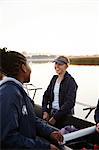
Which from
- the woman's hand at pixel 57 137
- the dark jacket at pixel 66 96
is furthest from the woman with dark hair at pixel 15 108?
the dark jacket at pixel 66 96

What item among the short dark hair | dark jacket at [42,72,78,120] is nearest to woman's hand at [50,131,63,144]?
the short dark hair

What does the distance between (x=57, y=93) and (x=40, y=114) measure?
1.26 ft

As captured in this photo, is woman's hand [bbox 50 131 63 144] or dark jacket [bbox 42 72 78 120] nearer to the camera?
woman's hand [bbox 50 131 63 144]

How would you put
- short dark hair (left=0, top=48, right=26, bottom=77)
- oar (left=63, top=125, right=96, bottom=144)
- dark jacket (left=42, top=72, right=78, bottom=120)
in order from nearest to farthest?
short dark hair (left=0, top=48, right=26, bottom=77), oar (left=63, top=125, right=96, bottom=144), dark jacket (left=42, top=72, right=78, bottom=120)

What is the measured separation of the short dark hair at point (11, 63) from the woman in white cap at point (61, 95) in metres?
1.30

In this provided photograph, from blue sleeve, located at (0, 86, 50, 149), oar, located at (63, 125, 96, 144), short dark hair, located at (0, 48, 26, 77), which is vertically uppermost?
short dark hair, located at (0, 48, 26, 77)

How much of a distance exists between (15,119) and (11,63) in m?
0.34

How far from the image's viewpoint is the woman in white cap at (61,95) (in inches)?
105

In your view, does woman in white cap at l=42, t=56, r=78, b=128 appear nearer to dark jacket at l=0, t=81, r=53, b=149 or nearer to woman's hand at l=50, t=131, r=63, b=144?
woman's hand at l=50, t=131, r=63, b=144

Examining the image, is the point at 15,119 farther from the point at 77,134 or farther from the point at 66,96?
the point at 66,96

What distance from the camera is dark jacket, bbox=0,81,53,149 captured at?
1213mm

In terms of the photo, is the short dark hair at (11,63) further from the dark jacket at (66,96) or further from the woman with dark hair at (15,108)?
the dark jacket at (66,96)

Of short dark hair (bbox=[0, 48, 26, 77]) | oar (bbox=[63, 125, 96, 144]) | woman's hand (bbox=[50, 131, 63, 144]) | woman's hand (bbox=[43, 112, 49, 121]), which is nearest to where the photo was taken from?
short dark hair (bbox=[0, 48, 26, 77])

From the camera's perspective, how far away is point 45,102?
9.70 feet
